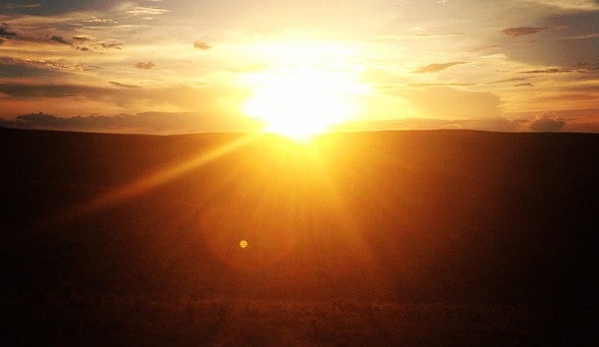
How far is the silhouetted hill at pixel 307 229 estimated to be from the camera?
17750 mm

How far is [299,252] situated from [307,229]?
8.88 feet

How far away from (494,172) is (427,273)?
832 inches

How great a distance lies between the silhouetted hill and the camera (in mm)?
17750

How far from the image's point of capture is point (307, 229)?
23.4m

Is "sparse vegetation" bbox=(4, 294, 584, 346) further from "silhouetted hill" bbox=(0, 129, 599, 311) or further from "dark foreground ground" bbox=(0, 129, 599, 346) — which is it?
"silhouetted hill" bbox=(0, 129, 599, 311)

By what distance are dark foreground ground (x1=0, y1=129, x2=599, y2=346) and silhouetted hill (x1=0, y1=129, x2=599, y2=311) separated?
0.33ft

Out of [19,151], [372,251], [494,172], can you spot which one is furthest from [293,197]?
[19,151]

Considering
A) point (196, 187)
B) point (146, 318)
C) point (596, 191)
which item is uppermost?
point (196, 187)

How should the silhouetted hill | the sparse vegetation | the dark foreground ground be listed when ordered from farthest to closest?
the silhouetted hill, the dark foreground ground, the sparse vegetation

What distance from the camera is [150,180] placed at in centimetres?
3456

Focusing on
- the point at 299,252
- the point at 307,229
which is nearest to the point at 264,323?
the point at 299,252

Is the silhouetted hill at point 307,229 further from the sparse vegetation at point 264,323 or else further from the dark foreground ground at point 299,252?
the sparse vegetation at point 264,323

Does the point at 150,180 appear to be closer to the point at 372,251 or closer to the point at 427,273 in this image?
the point at 372,251

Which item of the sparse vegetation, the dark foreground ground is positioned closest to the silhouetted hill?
the dark foreground ground
